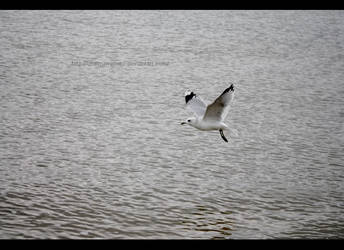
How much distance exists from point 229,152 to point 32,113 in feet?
12.5

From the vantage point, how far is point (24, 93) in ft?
40.9

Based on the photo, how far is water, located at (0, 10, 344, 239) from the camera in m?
7.68

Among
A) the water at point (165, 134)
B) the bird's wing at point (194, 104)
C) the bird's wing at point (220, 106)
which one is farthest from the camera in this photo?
the bird's wing at point (194, 104)

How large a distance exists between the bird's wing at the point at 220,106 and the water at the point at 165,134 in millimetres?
968

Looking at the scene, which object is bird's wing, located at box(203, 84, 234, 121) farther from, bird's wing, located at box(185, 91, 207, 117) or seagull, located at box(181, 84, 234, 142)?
bird's wing, located at box(185, 91, 207, 117)

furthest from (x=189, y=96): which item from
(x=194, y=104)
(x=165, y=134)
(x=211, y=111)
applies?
(x=165, y=134)

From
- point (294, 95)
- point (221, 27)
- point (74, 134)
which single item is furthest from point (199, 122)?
point (221, 27)

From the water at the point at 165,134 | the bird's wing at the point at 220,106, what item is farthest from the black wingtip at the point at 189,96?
the water at the point at 165,134

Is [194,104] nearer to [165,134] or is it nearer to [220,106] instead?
[220,106]

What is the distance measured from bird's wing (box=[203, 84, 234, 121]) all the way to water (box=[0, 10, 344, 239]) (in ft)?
3.18

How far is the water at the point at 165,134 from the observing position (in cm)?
768

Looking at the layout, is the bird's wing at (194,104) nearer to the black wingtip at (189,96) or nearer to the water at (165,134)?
the black wingtip at (189,96)

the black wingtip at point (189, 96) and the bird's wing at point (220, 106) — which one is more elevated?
the black wingtip at point (189, 96)

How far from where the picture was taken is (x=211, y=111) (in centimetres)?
829
